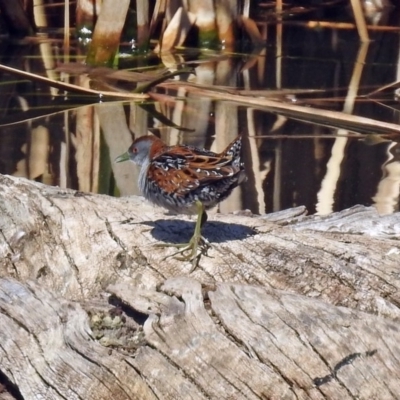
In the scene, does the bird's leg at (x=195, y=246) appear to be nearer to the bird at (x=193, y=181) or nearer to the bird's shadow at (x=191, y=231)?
the bird at (x=193, y=181)

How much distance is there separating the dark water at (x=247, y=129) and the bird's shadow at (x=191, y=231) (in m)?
1.40

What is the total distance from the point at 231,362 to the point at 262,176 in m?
3.43

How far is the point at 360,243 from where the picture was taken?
4301mm

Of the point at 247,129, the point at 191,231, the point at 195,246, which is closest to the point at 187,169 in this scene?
the point at 195,246

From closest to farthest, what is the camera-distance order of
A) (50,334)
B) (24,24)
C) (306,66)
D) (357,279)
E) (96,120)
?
1. (50,334)
2. (357,279)
3. (96,120)
4. (306,66)
5. (24,24)

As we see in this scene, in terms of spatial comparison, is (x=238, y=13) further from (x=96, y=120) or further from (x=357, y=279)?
(x=357, y=279)

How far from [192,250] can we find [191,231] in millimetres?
347

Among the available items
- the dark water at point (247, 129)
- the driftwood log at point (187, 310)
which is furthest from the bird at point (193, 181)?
the dark water at point (247, 129)

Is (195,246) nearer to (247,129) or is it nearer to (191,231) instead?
(191,231)

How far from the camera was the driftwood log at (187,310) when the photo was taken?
3291 millimetres

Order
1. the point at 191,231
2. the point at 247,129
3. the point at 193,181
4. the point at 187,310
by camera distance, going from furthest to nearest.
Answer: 1. the point at 247,129
2. the point at 191,231
3. the point at 193,181
4. the point at 187,310

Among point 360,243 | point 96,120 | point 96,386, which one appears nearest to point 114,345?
point 96,386

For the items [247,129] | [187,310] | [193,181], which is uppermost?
[193,181]

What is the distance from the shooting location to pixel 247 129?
25.6 feet
